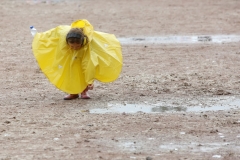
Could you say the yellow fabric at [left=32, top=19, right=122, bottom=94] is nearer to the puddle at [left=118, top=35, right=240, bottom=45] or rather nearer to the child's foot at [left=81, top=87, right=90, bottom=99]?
the child's foot at [left=81, top=87, right=90, bottom=99]

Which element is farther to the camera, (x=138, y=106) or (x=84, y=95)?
(x=84, y=95)

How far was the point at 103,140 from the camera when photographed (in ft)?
23.9

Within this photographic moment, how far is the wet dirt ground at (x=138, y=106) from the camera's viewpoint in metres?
6.98

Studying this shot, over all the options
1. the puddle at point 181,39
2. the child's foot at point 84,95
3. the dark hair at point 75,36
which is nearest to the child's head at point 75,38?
the dark hair at point 75,36

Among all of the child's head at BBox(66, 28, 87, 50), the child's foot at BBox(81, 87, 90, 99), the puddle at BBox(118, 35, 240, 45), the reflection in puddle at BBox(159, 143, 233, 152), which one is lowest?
the puddle at BBox(118, 35, 240, 45)

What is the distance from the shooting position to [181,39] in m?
15.2

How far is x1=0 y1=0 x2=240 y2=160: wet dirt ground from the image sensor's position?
698 centimetres

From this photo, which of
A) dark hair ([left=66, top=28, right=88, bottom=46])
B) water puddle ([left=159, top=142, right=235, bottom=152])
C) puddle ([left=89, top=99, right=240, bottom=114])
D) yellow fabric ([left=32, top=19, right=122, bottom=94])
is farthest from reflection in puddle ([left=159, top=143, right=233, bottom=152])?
dark hair ([left=66, top=28, right=88, bottom=46])

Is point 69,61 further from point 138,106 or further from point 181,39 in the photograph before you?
point 181,39

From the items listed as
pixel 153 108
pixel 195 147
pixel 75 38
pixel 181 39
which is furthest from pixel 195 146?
pixel 181 39

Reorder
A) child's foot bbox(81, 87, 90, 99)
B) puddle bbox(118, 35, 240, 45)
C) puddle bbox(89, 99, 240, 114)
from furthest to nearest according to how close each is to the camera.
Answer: puddle bbox(118, 35, 240, 45), child's foot bbox(81, 87, 90, 99), puddle bbox(89, 99, 240, 114)

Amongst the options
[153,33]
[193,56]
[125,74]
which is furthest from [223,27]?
[125,74]

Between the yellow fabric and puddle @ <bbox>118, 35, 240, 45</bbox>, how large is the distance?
218 inches

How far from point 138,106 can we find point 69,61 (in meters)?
1.18
